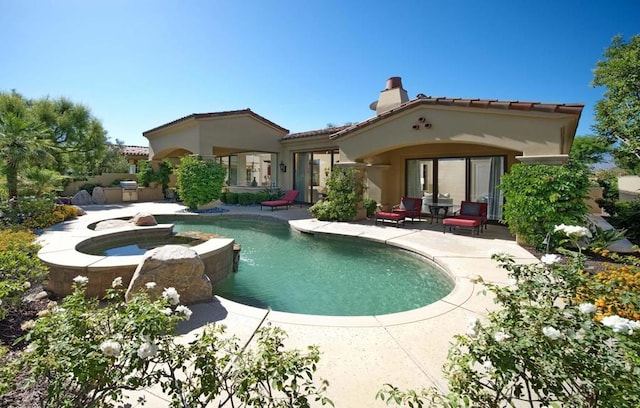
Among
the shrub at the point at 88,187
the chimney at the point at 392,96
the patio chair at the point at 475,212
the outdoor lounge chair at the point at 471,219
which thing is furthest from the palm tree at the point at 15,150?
the patio chair at the point at 475,212

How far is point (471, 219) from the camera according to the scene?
34.5 ft

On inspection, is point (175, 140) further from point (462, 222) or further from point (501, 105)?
point (501, 105)

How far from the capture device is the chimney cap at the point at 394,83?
16.5 metres

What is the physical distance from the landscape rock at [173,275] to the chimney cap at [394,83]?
15.0m

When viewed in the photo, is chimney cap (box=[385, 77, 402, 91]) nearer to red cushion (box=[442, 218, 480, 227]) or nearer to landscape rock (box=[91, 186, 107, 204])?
red cushion (box=[442, 218, 480, 227])

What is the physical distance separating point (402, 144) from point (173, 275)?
9400 millimetres

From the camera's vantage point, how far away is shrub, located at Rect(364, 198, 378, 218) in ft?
44.4

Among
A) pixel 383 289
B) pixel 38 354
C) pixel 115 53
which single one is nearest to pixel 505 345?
pixel 38 354

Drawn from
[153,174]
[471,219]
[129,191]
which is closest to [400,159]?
[471,219]

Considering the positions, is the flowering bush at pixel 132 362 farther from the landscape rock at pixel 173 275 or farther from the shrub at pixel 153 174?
the shrub at pixel 153 174

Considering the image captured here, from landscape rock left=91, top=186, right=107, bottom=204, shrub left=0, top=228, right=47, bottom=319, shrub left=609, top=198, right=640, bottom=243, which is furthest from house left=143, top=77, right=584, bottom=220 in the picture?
shrub left=0, top=228, right=47, bottom=319

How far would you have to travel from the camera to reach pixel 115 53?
11.1 m

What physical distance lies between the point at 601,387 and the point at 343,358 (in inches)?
90.2

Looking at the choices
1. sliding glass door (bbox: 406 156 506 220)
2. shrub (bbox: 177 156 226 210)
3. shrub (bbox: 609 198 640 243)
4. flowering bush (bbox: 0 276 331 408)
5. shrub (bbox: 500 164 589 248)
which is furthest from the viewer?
shrub (bbox: 177 156 226 210)
